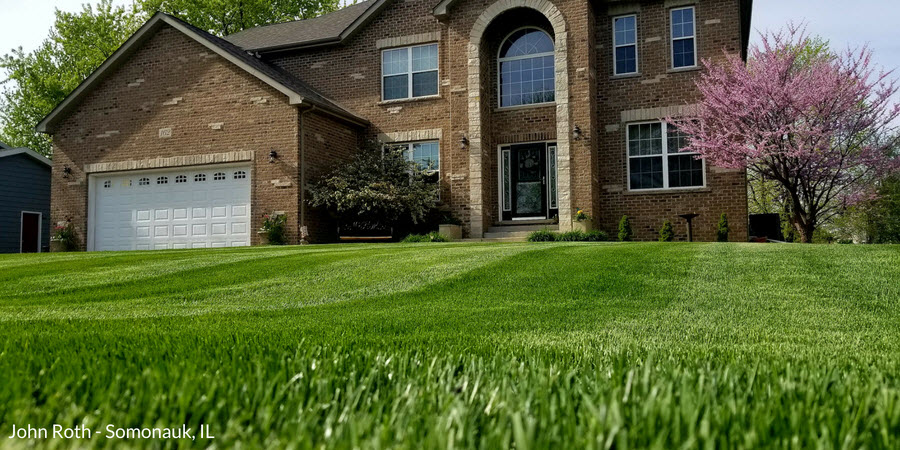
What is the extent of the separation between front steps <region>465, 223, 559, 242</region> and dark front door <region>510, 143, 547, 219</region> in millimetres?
447

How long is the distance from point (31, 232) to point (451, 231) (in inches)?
683

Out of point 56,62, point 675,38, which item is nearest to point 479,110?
point 675,38

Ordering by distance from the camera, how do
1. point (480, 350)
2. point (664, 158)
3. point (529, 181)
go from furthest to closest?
1. point (529, 181)
2. point (664, 158)
3. point (480, 350)

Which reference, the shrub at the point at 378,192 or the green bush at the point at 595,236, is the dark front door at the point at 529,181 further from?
the shrub at the point at 378,192

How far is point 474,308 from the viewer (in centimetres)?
538

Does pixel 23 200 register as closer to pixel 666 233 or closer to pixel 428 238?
pixel 428 238

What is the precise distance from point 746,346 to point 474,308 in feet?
7.81

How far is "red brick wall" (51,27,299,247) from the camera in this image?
54.2ft

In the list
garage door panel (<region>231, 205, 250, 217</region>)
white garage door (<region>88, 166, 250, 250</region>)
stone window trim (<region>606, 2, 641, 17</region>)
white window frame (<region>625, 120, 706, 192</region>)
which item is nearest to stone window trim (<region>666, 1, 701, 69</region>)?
stone window trim (<region>606, 2, 641, 17</region>)

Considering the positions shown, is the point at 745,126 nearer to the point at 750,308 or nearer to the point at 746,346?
the point at 750,308

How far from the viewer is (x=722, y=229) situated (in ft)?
50.6

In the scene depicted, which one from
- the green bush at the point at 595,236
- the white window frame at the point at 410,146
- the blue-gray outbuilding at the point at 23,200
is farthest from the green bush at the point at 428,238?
the blue-gray outbuilding at the point at 23,200

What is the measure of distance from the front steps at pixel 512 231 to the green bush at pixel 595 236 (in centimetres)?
133

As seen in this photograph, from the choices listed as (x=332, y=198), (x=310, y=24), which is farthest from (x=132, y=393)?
(x=310, y=24)
